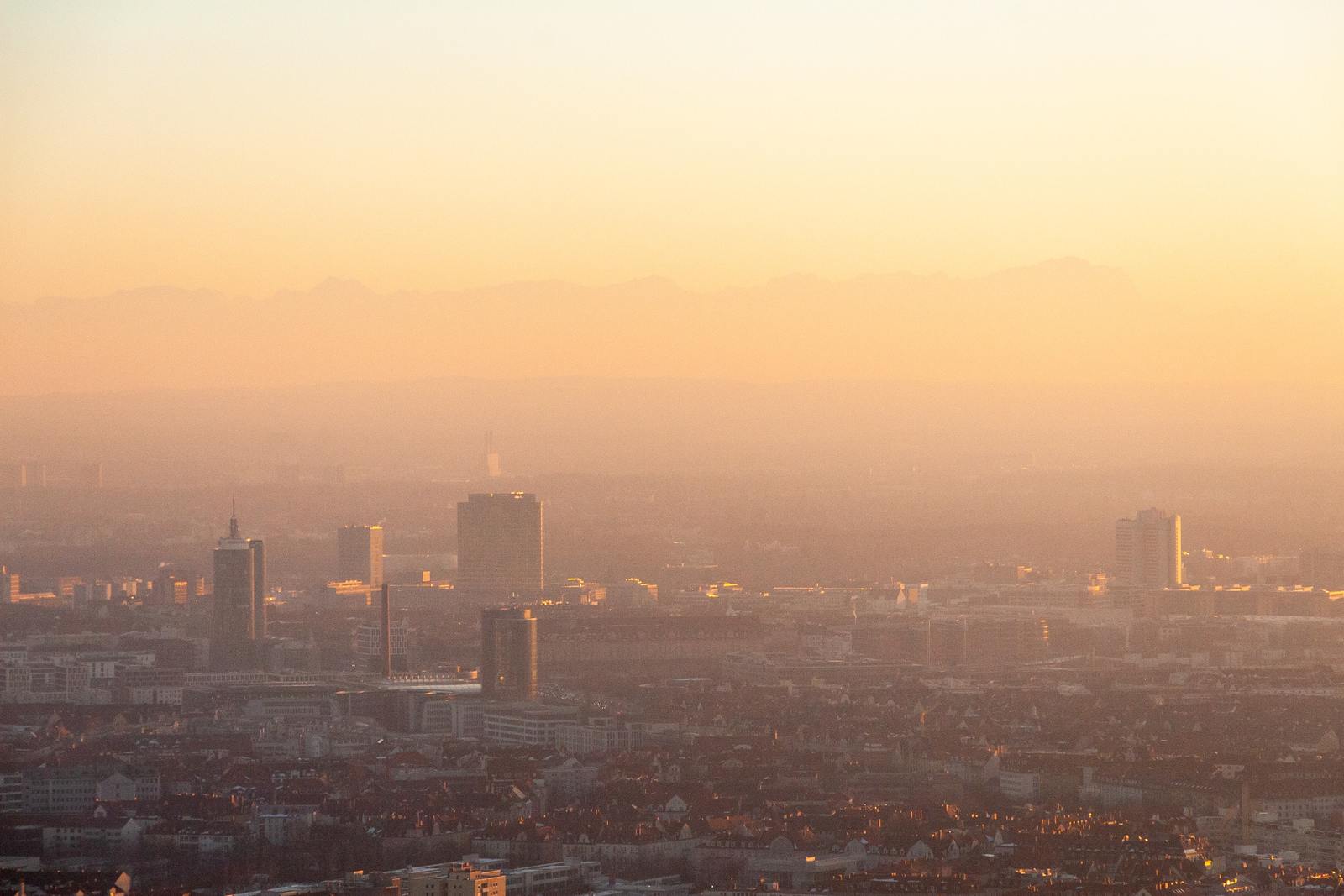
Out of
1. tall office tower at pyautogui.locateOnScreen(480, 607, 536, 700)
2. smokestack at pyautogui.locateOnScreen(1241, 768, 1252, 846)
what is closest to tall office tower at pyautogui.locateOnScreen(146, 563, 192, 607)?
tall office tower at pyautogui.locateOnScreen(480, 607, 536, 700)

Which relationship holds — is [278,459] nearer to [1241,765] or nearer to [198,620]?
[198,620]

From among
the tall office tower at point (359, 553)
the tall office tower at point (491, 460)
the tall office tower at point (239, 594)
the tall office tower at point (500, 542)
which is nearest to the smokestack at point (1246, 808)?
the tall office tower at point (239, 594)

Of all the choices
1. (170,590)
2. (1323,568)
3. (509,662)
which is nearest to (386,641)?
(509,662)

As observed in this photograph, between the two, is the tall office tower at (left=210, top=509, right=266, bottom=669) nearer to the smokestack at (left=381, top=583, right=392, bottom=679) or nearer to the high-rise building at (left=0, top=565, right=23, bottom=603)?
the smokestack at (left=381, top=583, right=392, bottom=679)

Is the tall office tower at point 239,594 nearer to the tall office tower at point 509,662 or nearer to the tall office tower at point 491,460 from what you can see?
the tall office tower at point 509,662

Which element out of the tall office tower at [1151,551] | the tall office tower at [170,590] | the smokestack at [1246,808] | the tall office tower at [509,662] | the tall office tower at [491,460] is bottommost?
the smokestack at [1246,808]

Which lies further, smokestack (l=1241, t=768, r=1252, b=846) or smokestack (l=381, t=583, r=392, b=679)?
smokestack (l=381, t=583, r=392, b=679)

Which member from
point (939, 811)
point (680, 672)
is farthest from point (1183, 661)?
point (939, 811)
